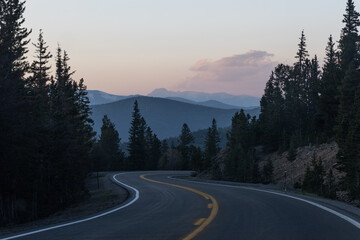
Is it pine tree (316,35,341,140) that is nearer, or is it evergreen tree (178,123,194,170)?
pine tree (316,35,341,140)

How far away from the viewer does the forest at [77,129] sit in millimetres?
28625

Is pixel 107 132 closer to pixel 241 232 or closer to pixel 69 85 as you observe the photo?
pixel 69 85

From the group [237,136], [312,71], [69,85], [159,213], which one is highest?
[312,71]

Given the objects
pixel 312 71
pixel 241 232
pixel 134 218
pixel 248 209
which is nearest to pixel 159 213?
pixel 134 218

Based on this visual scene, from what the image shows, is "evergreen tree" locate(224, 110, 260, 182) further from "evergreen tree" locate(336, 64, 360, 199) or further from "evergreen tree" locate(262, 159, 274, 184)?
"evergreen tree" locate(336, 64, 360, 199)

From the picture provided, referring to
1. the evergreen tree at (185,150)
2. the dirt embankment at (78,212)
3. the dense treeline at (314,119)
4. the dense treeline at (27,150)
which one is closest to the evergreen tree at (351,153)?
the dense treeline at (314,119)

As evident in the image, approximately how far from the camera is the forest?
93.9ft

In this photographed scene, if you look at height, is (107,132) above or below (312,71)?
below

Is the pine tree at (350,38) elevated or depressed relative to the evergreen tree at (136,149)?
elevated

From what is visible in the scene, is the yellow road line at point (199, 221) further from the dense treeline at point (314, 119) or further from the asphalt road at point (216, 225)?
the dense treeline at point (314, 119)

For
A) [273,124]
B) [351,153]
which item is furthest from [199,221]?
[273,124]

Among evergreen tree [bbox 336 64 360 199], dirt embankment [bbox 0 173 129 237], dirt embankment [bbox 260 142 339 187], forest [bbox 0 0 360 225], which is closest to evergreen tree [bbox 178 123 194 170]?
forest [bbox 0 0 360 225]

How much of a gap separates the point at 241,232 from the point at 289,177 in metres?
42.2

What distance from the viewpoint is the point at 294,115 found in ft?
243
